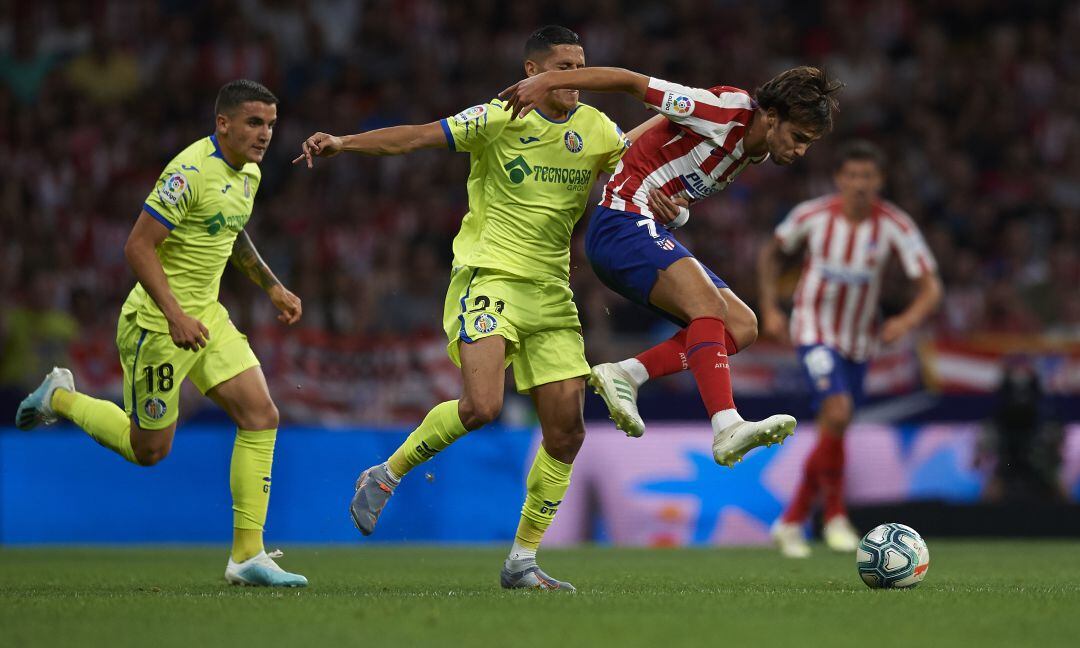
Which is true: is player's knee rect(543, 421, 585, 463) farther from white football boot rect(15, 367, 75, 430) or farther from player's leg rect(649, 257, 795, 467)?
white football boot rect(15, 367, 75, 430)

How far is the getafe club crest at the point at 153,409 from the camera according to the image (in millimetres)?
7066

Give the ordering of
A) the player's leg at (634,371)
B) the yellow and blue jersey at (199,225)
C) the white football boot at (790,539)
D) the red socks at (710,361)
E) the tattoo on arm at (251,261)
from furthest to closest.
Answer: the white football boot at (790,539) → the tattoo on arm at (251,261) → the yellow and blue jersey at (199,225) → the player's leg at (634,371) → the red socks at (710,361)

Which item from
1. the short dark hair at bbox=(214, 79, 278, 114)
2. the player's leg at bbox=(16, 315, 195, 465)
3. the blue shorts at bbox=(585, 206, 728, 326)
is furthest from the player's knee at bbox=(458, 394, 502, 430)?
the short dark hair at bbox=(214, 79, 278, 114)

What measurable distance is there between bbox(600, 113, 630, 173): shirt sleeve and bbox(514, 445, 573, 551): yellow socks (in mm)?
1345

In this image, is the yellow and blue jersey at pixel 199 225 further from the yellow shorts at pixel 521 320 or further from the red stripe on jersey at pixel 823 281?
the red stripe on jersey at pixel 823 281

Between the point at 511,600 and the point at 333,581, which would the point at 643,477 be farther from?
the point at 511,600

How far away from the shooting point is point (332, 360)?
1187 centimetres

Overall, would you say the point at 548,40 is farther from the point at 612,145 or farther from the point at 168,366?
the point at 168,366

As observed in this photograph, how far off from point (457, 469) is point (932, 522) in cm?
373

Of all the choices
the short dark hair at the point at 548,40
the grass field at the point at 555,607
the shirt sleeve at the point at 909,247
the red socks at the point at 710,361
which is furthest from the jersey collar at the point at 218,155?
the shirt sleeve at the point at 909,247

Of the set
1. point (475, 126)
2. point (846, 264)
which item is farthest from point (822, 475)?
point (475, 126)

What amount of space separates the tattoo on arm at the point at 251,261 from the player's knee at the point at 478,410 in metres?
1.57

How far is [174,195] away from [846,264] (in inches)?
201

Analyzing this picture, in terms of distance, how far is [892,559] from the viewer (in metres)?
6.35
